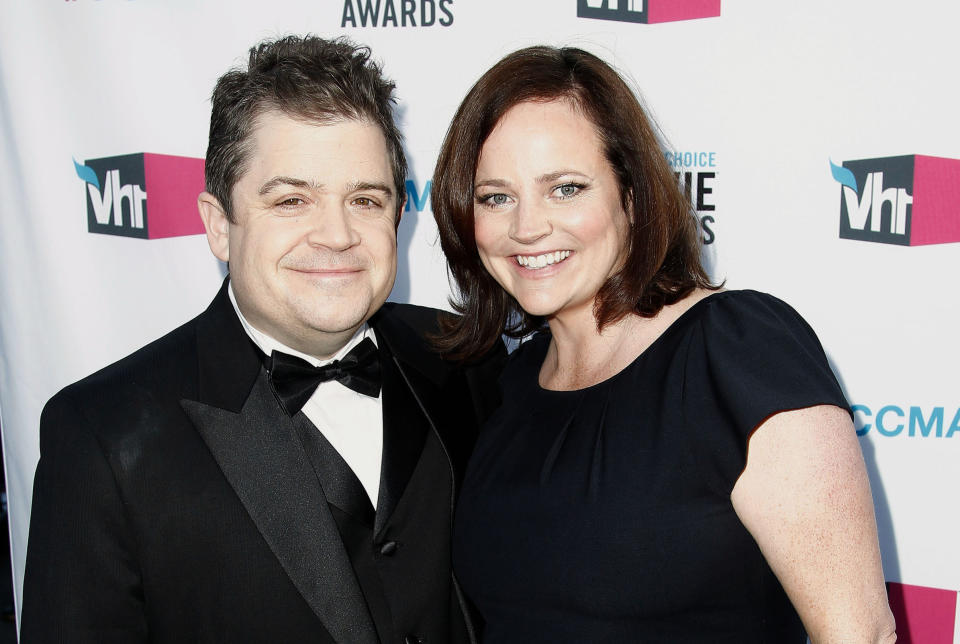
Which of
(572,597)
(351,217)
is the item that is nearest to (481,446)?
(572,597)

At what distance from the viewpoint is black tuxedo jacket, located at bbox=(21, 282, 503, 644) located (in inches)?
56.2

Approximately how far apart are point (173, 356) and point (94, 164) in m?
1.66

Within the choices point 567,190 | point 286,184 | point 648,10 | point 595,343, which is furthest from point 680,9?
point 286,184

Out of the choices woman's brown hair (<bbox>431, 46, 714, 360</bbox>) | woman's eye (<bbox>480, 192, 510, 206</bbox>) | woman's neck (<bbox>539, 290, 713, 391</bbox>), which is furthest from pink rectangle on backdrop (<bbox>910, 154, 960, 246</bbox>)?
woman's eye (<bbox>480, 192, 510, 206</bbox>)

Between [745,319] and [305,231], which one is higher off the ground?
[305,231]

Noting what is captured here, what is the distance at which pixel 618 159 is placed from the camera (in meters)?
1.73

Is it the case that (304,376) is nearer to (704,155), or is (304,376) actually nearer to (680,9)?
(704,155)

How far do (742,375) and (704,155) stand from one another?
4.16ft

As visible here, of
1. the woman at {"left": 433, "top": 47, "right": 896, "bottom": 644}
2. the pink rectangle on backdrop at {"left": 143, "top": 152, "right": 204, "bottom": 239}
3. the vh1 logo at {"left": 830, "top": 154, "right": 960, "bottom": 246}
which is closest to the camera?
the woman at {"left": 433, "top": 47, "right": 896, "bottom": 644}

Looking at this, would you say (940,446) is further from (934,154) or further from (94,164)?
(94,164)

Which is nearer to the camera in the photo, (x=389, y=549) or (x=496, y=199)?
(x=389, y=549)

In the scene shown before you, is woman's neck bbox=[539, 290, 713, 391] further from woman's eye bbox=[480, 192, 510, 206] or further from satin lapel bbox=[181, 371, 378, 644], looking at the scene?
satin lapel bbox=[181, 371, 378, 644]

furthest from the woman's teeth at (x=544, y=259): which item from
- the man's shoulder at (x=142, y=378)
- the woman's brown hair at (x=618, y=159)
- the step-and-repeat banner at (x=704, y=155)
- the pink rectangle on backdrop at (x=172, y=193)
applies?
the pink rectangle on backdrop at (x=172, y=193)

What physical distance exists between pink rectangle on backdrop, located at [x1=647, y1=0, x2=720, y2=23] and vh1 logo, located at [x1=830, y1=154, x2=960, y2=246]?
62 cm
